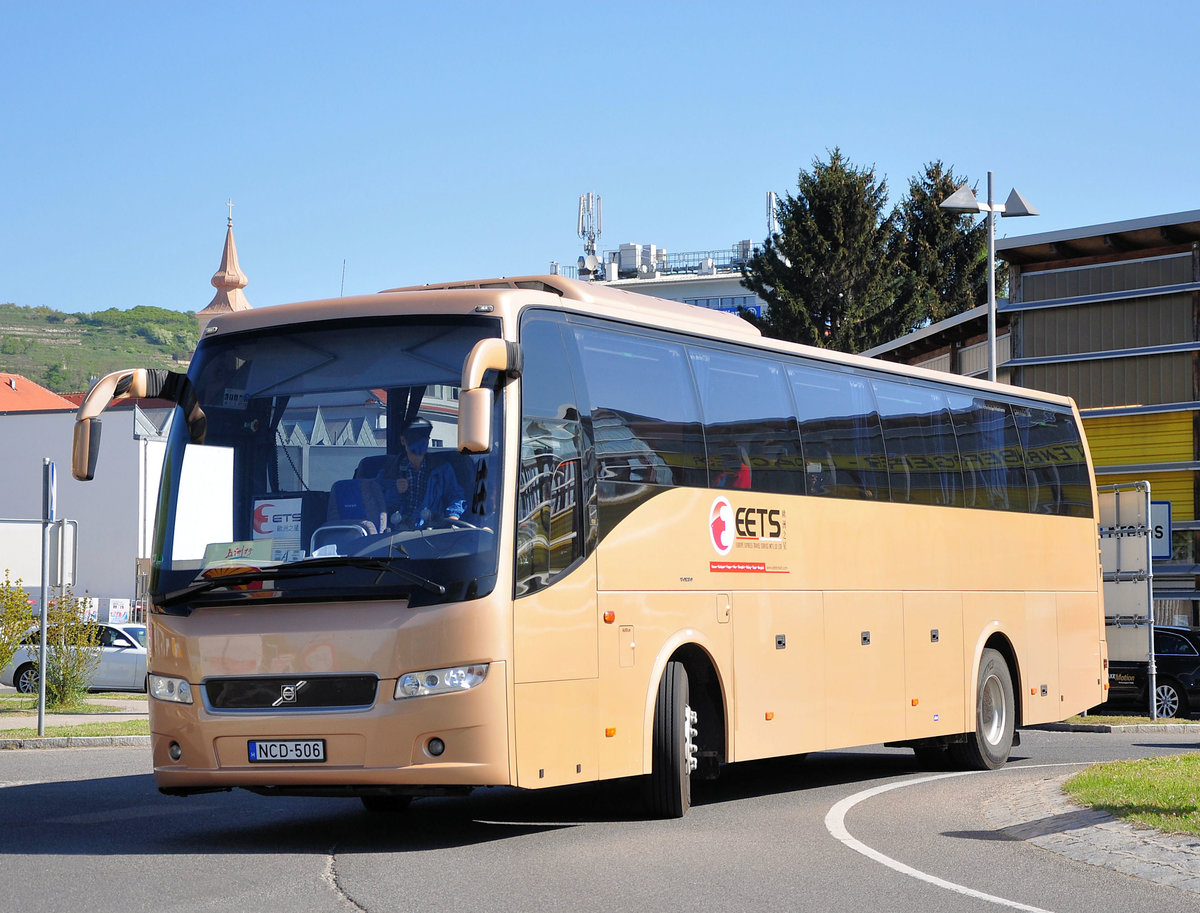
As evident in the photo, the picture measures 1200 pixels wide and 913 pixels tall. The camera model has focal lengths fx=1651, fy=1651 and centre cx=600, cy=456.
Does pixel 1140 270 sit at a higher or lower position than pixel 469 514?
higher

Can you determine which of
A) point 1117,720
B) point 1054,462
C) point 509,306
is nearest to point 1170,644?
point 1117,720

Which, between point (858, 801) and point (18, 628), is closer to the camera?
point (858, 801)

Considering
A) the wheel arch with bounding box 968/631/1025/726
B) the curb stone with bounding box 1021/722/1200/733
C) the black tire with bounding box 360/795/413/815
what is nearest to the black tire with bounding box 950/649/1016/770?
the wheel arch with bounding box 968/631/1025/726

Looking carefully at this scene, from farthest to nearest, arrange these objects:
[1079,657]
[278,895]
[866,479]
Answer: [1079,657]
[866,479]
[278,895]

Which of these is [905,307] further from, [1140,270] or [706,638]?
[706,638]

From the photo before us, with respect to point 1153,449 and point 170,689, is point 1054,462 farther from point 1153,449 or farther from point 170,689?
point 1153,449

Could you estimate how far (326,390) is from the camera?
34.7 ft

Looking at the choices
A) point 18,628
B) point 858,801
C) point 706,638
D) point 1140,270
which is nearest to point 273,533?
point 706,638

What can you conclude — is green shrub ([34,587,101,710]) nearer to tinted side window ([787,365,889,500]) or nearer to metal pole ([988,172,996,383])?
tinted side window ([787,365,889,500])

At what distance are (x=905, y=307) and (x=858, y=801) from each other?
48.5m

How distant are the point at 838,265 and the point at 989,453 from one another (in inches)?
1700

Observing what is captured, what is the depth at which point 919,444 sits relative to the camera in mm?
16031

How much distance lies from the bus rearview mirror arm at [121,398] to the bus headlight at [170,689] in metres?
1.37

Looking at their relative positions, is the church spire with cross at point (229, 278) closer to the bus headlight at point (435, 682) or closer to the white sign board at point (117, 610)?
the white sign board at point (117, 610)
